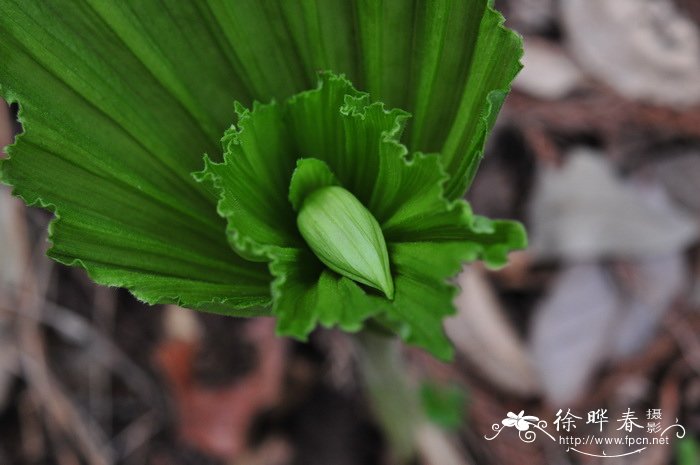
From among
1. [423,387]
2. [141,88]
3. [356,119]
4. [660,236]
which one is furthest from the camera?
[660,236]

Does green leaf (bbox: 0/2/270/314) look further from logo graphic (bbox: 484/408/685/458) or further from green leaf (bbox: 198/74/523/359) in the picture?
logo graphic (bbox: 484/408/685/458)

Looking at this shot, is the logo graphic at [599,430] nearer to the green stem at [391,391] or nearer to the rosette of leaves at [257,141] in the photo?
the green stem at [391,391]

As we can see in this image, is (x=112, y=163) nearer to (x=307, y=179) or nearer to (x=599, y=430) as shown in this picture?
(x=307, y=179)

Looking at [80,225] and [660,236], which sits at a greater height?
[660,236]

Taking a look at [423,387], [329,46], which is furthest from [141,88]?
[423,387]

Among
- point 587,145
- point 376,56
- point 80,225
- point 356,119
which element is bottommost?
point 80,225

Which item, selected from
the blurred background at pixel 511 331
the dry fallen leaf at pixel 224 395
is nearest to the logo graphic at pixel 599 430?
the blurred background at pixel 511 331

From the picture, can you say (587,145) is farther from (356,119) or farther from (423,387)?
(356,119)

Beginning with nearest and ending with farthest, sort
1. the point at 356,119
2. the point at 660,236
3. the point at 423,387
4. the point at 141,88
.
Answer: the point at 356,119, the point at 141,88, the point at 423,387, the point at 660,236

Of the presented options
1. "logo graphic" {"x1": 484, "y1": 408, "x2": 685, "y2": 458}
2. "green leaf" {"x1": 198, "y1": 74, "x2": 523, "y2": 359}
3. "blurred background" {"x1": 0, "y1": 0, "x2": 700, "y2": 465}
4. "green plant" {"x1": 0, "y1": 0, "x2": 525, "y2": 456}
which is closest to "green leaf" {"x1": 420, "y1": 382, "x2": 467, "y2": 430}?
"blurred background" {"x1": 0, "y1": 0, "x2": 700, "y2": 465}
